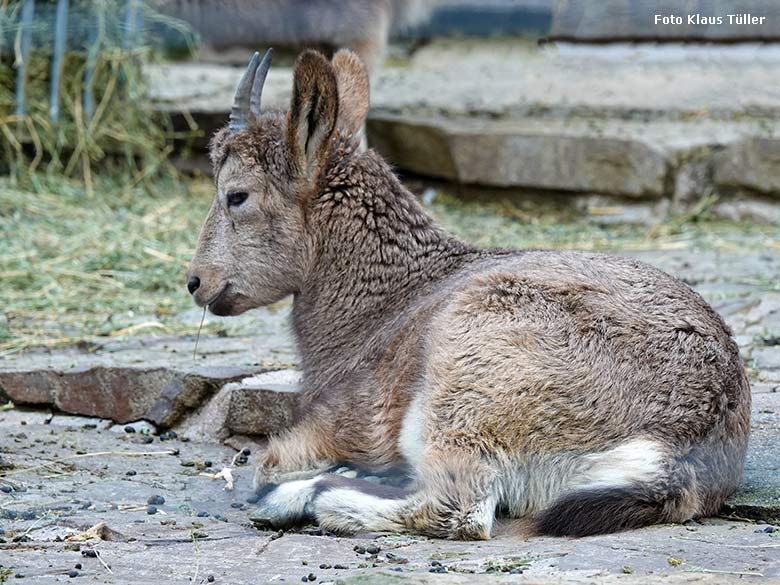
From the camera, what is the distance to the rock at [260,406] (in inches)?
218

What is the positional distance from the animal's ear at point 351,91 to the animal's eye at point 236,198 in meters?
0.50

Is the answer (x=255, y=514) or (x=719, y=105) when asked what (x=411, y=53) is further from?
(x=255, y=514)

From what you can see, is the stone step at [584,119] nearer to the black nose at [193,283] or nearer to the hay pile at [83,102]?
the hay pile at [83,102]

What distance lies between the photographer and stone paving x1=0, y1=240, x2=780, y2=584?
142 inches

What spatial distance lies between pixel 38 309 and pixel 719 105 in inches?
241

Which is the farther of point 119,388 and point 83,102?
point 83,102

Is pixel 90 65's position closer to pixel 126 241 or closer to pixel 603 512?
pixel 126 241

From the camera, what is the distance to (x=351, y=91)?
546 cm

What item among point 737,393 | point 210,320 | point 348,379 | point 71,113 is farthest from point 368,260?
point 71,113

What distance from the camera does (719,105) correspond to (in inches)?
420

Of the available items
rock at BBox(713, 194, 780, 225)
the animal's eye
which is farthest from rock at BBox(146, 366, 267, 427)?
rock at BBox(713, 194, 780, 225)

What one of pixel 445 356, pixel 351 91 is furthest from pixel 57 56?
pixel 445 356

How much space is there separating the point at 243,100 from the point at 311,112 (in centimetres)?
31

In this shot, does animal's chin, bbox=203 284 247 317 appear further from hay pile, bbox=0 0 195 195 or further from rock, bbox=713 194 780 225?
rock, bbox=713 194 780 225
